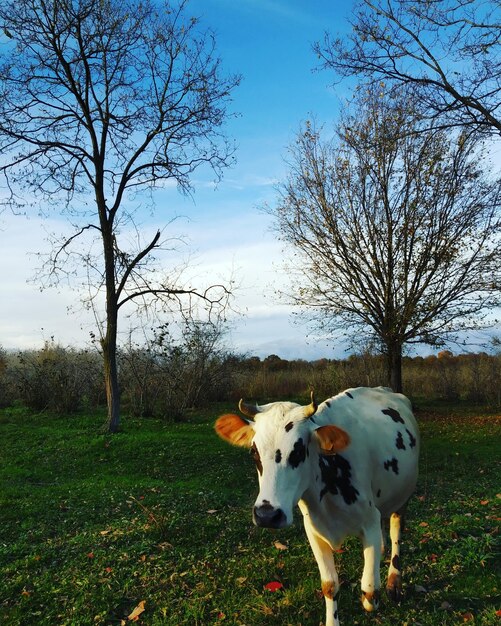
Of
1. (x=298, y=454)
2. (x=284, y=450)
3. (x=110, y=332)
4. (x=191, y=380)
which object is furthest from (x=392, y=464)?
(x=191, y=380)

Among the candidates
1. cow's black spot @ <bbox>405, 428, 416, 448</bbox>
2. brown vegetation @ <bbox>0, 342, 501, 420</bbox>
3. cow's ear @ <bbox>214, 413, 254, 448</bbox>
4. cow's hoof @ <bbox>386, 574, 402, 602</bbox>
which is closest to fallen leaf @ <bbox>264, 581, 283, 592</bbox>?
cow's hoof @ <bbox>386, 574, 402, 602</bbox>

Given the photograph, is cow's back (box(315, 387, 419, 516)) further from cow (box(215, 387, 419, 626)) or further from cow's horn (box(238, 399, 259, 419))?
cow's horn (box(238, 399, 259, 419))

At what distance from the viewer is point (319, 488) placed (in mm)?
4316

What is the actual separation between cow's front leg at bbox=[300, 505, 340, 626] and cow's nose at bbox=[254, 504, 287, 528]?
959mm

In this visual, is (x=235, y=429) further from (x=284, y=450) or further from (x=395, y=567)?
(x=395, y=567)

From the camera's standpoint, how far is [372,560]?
4.36 meters

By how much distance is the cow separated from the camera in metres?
3.90

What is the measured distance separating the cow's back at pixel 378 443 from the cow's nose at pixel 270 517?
3.49 ft

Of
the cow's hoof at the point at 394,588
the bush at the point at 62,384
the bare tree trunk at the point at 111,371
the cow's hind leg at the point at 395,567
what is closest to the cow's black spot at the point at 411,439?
the cow's hind leg at the point at 395,567

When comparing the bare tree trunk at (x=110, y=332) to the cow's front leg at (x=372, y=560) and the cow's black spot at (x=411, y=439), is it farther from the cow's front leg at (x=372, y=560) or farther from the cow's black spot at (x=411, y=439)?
the cow's front leg at (x=372, y=560)

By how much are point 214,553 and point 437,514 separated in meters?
3.45

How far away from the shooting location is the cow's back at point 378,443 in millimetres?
4707

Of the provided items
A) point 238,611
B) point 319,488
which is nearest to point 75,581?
point 238,611

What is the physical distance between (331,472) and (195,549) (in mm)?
2966
